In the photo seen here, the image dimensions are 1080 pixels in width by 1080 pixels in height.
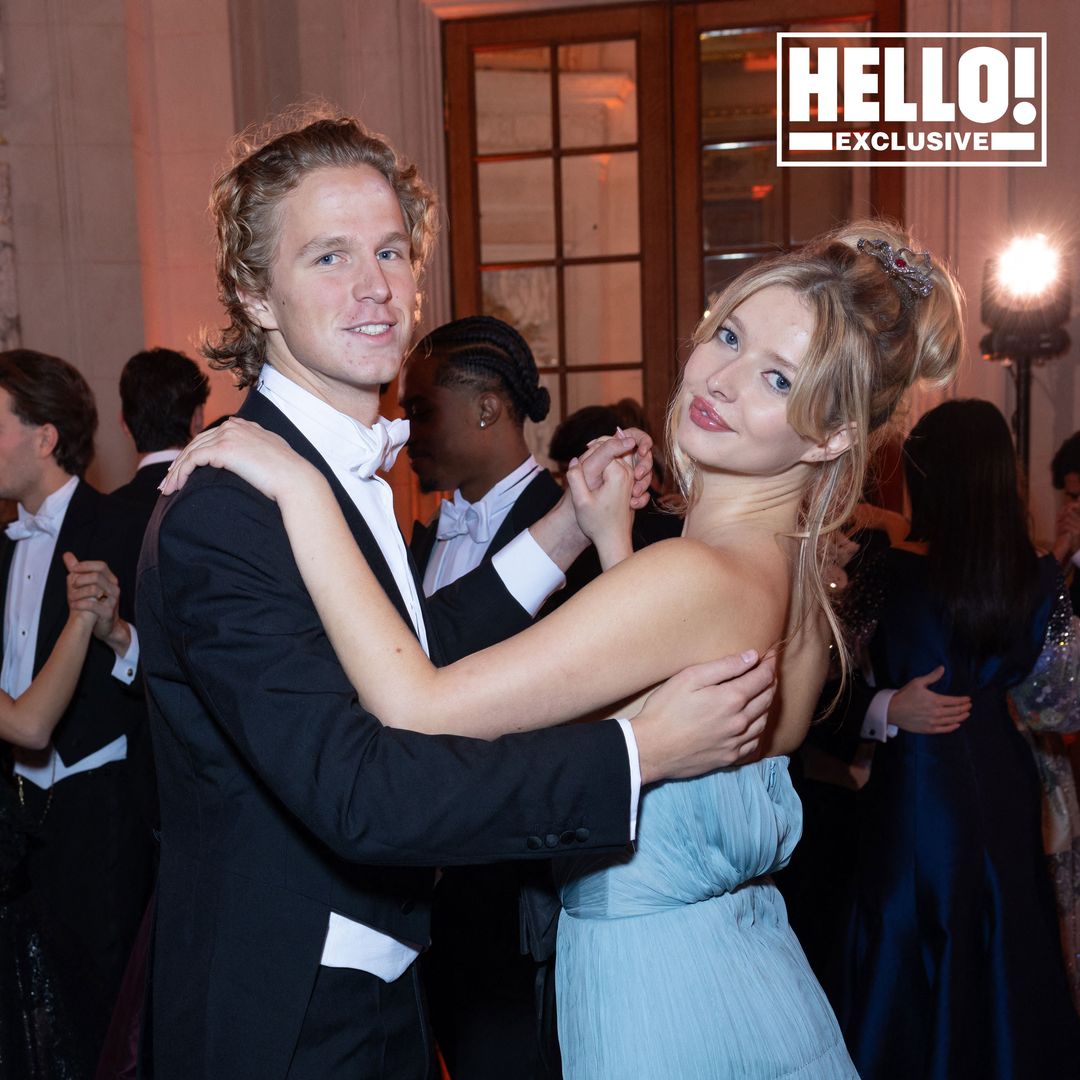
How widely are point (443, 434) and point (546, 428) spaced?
10.8 feet

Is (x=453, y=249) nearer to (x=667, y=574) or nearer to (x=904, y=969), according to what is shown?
(x=904, y=969)

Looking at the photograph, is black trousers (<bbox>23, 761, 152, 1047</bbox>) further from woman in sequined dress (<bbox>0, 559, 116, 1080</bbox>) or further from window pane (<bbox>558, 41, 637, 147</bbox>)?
window pane (<bbox>558, 41, 637, 147</bbox>)

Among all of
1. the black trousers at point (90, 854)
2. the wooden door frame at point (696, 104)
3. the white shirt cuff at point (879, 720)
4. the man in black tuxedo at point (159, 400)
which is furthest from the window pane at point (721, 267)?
the black trousers at point (90, 854)

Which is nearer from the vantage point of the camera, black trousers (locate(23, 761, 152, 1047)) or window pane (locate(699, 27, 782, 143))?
black trousers (locate(23, 761, 152, 1047))

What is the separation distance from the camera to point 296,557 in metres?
1.44

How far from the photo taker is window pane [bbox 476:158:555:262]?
6230 millimetres

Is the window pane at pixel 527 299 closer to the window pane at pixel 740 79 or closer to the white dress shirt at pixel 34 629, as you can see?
the window pane at pixel 740 79

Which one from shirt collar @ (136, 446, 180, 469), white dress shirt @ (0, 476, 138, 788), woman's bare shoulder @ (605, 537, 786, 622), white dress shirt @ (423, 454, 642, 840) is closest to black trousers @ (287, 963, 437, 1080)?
woman's bare shoulder @ (605, 537, 786, 622)

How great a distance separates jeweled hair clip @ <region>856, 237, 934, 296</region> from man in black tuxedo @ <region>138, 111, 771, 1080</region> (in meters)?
0.68

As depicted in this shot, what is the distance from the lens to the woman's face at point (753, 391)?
1.74 m

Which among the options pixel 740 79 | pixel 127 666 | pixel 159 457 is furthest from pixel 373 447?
pixel 740 79

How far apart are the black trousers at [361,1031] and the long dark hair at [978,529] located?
1.96 meters

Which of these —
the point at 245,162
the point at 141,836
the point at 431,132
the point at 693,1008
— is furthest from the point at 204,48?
the point at 693,1008

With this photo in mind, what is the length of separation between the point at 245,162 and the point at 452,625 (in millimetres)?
780
